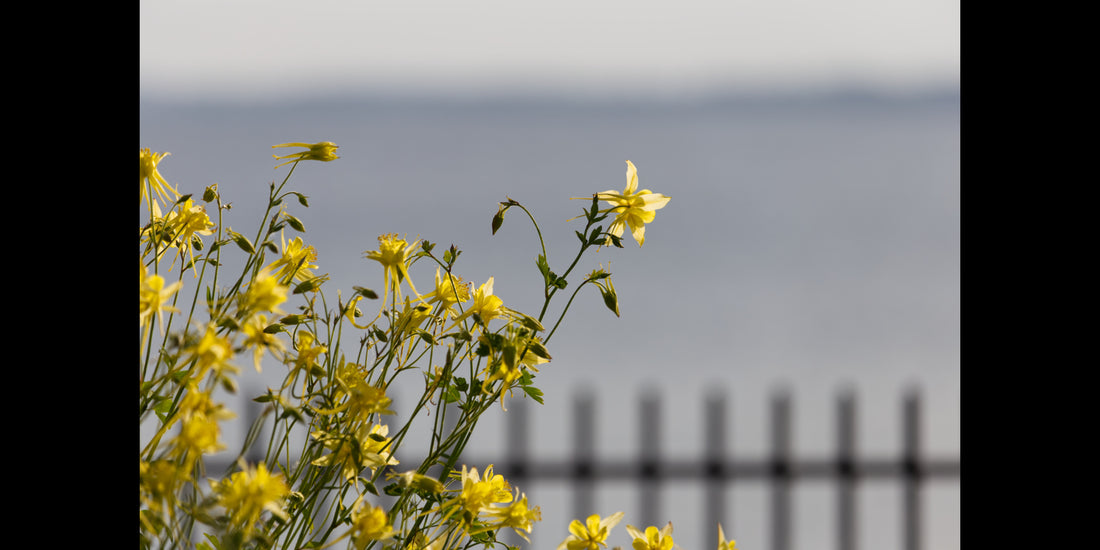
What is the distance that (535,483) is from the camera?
8.25ft

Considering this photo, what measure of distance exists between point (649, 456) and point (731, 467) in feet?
0.95

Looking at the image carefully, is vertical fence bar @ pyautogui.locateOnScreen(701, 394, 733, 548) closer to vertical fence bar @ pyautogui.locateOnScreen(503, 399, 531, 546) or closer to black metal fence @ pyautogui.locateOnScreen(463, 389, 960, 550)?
black metal fence @ pyautogui.locateOnScreen(463, 389, 960, 550)

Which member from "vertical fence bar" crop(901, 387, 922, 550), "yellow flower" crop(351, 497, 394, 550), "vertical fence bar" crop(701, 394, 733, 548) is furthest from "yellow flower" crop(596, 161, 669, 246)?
"vertical fence bar" crop(901, 387, 922, 550)

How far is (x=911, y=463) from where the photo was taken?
2.66 m

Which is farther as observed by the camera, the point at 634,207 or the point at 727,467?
the point at 727,467

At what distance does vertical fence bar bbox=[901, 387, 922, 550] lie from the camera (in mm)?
2654

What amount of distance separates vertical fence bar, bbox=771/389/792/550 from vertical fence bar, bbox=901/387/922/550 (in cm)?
43

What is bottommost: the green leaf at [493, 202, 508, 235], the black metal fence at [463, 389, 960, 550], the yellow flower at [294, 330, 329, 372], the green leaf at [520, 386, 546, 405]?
the black metal fence at [463, 389, 960, 550]

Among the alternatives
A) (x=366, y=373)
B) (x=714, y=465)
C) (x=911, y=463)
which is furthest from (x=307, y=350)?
(x=911, y=463)

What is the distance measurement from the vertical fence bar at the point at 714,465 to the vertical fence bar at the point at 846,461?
0.39 meters

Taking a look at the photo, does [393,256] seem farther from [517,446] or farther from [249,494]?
[517,446]
